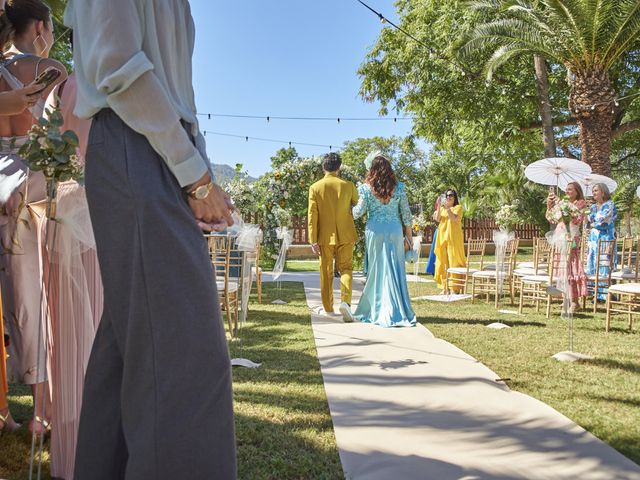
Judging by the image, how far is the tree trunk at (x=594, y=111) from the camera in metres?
13.5

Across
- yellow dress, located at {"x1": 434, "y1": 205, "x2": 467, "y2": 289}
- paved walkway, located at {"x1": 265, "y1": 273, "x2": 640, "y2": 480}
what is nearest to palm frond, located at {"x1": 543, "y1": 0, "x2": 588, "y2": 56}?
yellow dress, located at {"x1": 434, "y1": 205, "x2": 467, "y2": 289}

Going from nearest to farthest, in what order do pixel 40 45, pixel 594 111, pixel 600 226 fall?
pixel 40 45, pixel 600 226, pixel 594 111

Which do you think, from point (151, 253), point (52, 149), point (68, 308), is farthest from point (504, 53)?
point (151, 253)

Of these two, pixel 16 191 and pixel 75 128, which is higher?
pixel 75 128

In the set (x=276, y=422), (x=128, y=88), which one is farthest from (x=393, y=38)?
(x=128, y=88)

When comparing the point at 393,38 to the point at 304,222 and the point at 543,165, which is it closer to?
the point at 304,222

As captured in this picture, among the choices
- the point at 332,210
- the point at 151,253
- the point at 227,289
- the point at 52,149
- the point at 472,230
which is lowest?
the point at 227,289

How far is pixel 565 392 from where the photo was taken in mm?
4148

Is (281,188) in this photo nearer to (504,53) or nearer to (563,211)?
(563,211)

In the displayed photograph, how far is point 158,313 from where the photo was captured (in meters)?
1.51

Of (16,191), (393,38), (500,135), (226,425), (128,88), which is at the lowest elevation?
(226,425)

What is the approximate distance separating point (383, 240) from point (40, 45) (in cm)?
533

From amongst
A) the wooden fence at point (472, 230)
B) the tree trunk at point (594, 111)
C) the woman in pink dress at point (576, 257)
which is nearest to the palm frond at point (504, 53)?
the tree trunk at point (594, 111)

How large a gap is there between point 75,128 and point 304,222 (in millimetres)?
22959
